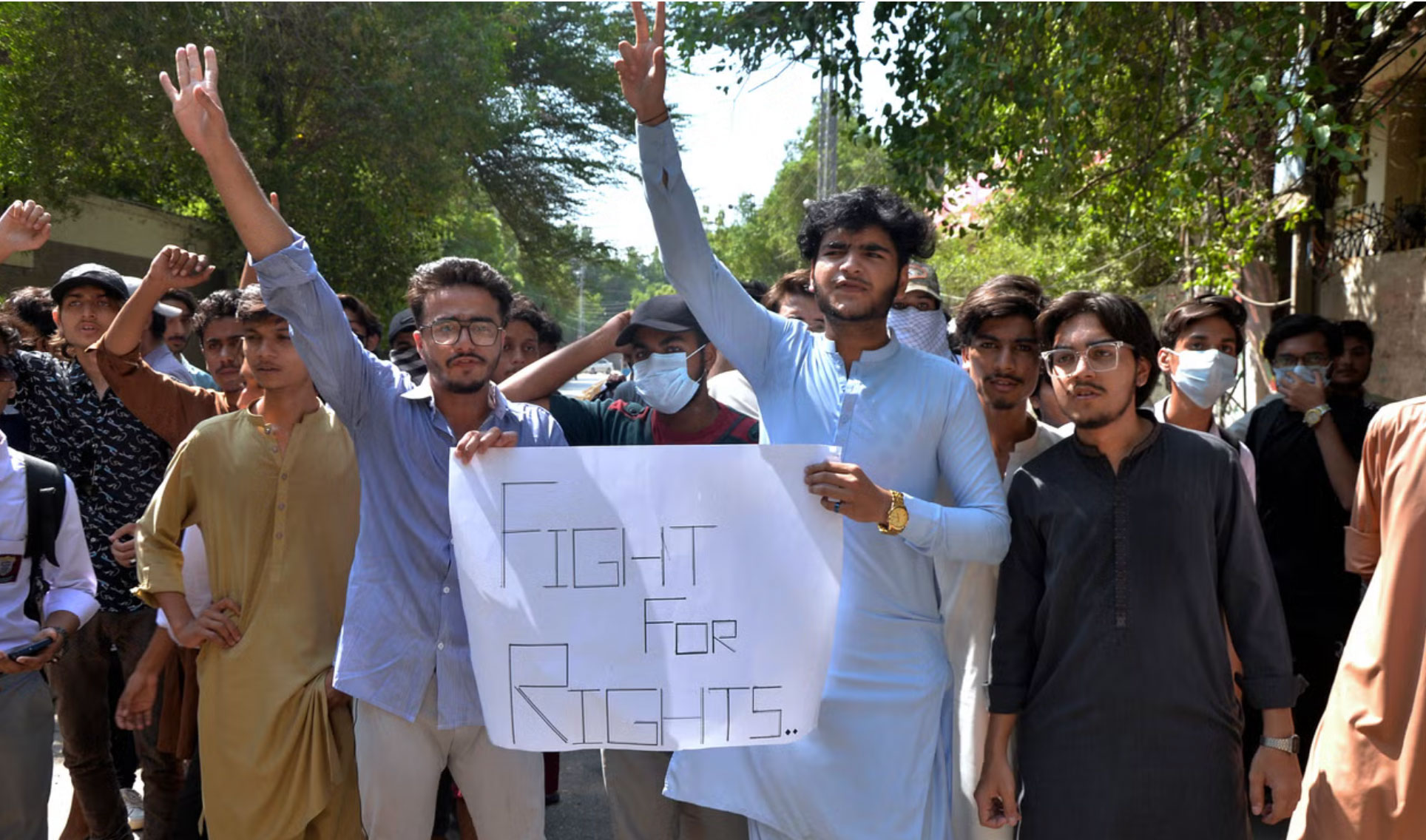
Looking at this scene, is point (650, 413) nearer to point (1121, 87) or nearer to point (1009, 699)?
point (1009, 699)

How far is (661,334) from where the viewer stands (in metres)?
4.16

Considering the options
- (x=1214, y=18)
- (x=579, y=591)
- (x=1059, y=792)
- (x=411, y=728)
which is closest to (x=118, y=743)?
(x=411, y=728)

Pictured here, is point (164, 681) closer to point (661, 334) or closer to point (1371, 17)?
point (661, 334)

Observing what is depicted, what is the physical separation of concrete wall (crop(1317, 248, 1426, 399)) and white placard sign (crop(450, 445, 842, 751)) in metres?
8.68

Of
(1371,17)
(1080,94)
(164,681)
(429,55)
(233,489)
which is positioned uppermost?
(429,55)

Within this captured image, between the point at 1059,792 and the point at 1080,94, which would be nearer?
the point at 1059,792

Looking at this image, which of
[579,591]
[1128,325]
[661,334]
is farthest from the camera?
[661,334]

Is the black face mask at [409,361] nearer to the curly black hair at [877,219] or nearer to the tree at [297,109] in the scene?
the curly black hair at [877,219]

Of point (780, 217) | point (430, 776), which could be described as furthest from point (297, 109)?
point (780, 217)

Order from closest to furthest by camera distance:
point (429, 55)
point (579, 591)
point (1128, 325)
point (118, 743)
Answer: point (579, 591) → point (1128, 325) → point (118, 743) → point (429, 55)

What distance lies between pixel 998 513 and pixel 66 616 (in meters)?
2.77

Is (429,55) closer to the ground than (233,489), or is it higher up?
higher up

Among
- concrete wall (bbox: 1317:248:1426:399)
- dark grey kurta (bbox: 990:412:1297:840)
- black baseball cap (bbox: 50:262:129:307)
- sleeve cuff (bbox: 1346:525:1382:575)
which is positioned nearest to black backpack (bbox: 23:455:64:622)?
black baseball cap (bbox: 50:262:129:307)

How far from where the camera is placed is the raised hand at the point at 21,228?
3.95 m
